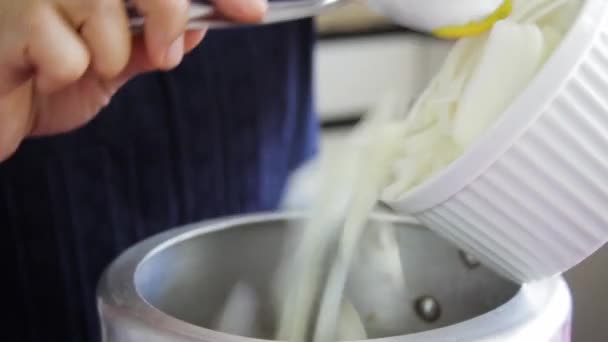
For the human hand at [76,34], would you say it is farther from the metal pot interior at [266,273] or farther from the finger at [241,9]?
the metal pot interior at [266,273]

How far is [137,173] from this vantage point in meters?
0.60

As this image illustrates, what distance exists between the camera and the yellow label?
0.39 m

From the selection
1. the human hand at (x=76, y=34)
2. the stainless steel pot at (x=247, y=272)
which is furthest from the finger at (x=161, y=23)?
the stainless steel pot at (x=247, y=272)

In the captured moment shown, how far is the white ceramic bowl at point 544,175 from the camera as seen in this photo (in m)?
0.33

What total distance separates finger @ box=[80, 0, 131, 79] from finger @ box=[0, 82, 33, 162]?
0.07m

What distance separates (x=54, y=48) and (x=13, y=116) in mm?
89

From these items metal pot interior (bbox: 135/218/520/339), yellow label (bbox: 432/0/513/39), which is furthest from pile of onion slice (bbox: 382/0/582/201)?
metal pot interior (bbox: 135/218/520/339)

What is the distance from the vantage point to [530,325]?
0.37 metres

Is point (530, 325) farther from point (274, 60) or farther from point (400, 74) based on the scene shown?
point (400, 74)

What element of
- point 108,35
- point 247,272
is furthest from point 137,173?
point 108,35

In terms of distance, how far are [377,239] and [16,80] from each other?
0.22m

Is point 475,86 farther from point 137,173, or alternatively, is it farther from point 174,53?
point 137,173

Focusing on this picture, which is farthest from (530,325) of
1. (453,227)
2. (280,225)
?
(280,225)

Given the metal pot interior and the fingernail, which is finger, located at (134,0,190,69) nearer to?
the fingernail
